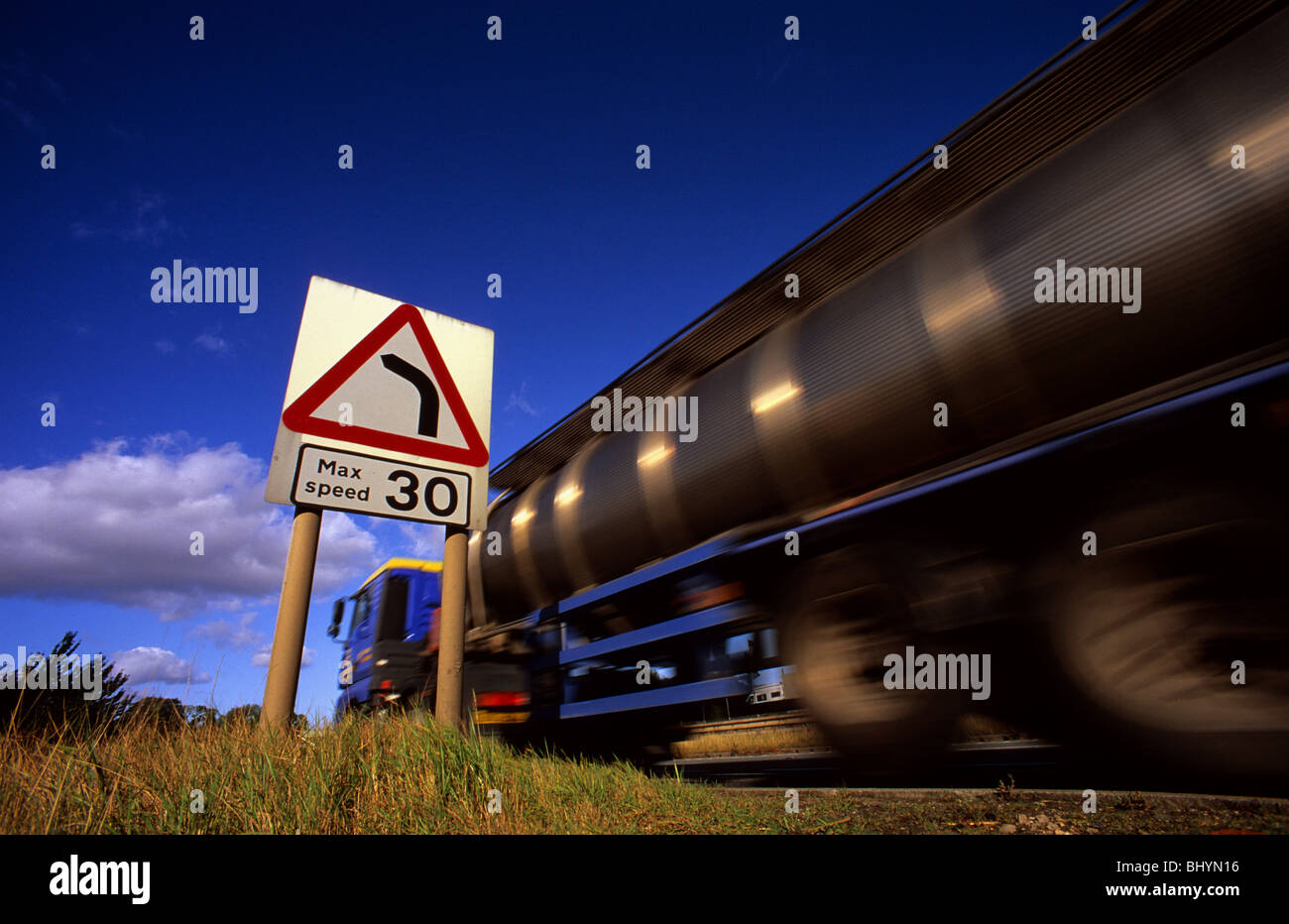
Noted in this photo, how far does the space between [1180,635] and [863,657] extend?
149 cm

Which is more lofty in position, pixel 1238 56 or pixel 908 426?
pixel 1238 56

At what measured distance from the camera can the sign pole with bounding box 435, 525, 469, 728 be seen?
322 cm

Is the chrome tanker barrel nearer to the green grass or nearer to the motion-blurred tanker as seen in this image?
the motion-blurred tanker

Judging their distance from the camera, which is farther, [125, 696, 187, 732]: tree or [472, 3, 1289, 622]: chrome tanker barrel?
[125, 696, 187, 732]: tree

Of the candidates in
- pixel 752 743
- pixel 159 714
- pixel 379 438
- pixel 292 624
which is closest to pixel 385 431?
pixel 379 438

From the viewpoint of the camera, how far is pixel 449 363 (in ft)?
11.9

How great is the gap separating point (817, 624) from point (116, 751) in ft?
11.5

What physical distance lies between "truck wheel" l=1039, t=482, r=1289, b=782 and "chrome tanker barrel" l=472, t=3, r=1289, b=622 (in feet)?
2.06

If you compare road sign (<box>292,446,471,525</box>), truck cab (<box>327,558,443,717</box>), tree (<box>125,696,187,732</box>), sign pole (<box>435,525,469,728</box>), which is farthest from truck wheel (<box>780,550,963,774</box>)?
truck cab (<box>327,558,443,717</box>)

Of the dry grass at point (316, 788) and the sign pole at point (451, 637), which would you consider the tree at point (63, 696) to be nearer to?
the dry grass at point (316, 788)

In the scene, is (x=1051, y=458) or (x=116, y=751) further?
(x=1051, y=458)

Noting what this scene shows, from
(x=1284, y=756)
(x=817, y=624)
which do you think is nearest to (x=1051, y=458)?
(x=1284, y=756)

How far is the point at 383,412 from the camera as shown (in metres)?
3.30
